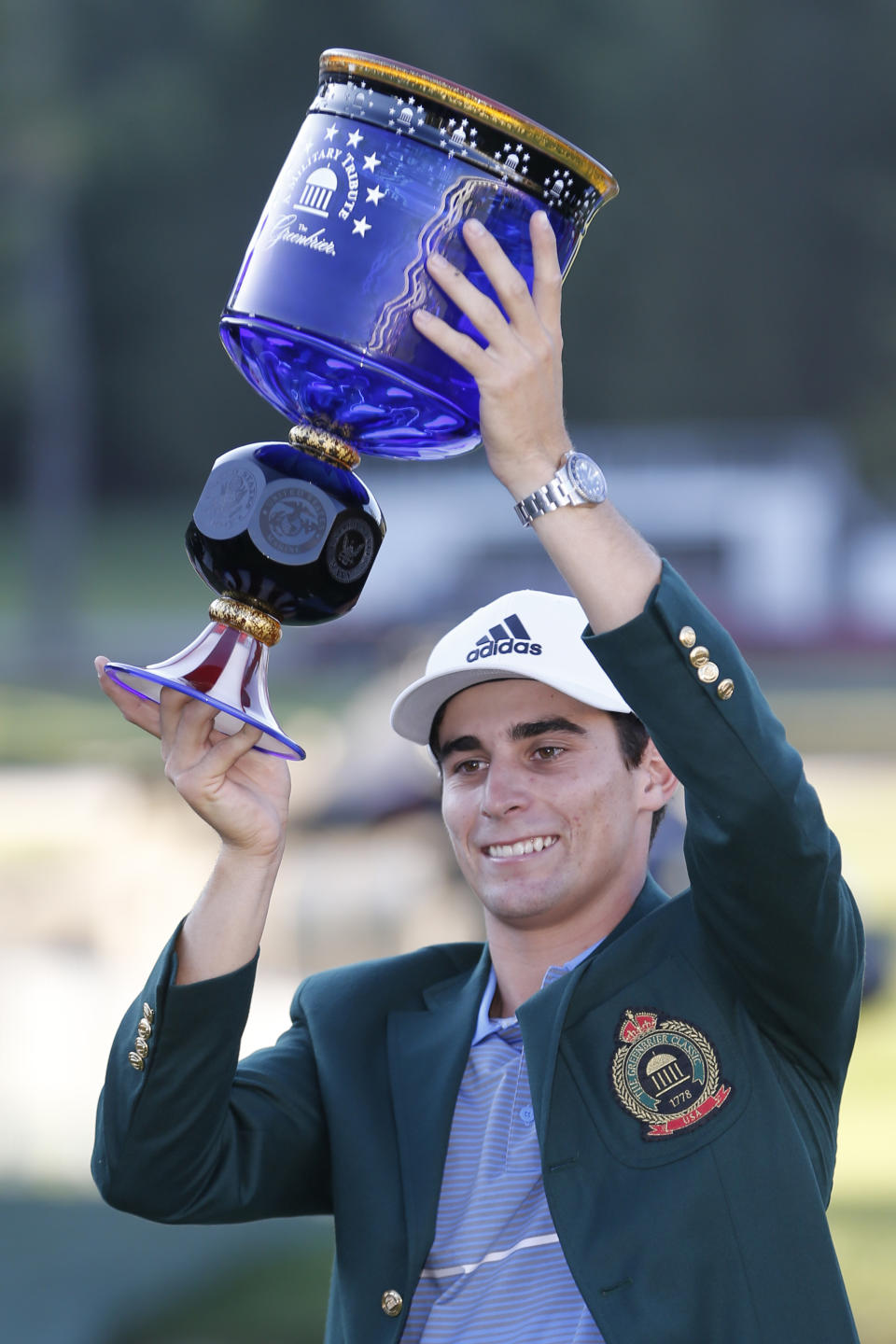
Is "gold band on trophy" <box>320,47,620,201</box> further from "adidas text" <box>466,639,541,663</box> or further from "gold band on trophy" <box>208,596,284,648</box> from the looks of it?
"adidas text" <box>466,639,541,663</box>

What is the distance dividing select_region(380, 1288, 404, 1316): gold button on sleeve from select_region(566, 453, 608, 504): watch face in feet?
3.05

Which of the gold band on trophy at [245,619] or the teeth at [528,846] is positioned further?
the teeth at [528,846]

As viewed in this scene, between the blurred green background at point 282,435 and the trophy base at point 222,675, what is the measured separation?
249 centimetres

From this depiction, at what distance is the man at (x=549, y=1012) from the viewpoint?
71.7 inches

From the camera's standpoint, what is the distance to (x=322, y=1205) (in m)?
2.35

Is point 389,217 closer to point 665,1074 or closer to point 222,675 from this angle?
point 222,675

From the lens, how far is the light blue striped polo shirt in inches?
75.9

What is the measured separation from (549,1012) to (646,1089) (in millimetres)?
151

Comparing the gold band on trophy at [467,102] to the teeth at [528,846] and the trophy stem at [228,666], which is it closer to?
the trophy stem at [228,666]

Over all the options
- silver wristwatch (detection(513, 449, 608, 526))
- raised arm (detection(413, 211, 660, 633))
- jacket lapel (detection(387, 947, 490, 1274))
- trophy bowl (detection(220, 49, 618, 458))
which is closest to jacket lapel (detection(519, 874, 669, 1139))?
jacket lapel (detection(387, 947, 490, 1274))

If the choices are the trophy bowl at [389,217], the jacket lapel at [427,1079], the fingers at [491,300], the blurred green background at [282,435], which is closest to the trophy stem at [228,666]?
the trophy bowl at [389,217]

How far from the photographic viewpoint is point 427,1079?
218 centimetres

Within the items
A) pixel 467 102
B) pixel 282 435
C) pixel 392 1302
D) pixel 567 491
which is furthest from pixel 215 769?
pixel 282 435

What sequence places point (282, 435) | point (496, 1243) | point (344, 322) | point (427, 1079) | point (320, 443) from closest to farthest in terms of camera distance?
point (344, 322) → point (320, 443) → point (496, 1243) → point (427, 1079) → point (282, 435)
